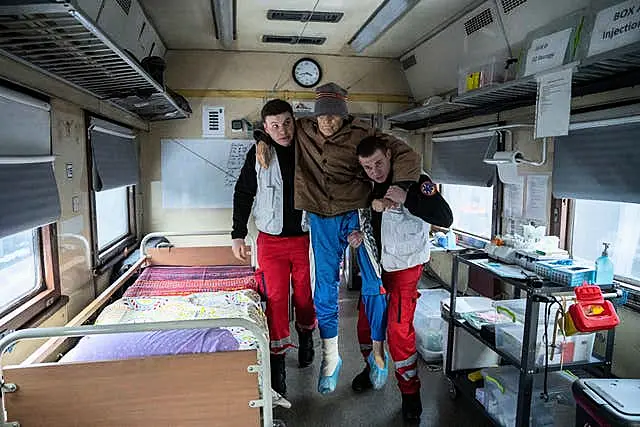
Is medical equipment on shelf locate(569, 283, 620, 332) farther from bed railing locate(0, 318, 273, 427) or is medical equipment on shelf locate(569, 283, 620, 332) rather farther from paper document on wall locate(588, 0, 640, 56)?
bed railing locate(0, 318, 273, 427)

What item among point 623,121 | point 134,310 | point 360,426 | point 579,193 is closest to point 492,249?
point 579,193

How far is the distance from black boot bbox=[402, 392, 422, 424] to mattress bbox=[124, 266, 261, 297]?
1.19 m

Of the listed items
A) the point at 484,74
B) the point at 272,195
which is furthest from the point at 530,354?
the point at 484,74

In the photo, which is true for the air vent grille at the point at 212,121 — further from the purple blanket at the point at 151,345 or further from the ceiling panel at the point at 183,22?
the purple blanket at the point at 151,345

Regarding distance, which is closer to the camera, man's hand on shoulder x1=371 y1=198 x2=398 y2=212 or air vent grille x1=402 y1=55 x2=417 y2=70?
man's hand on shoulder x1=371 y1=198 x2=398 y2=212

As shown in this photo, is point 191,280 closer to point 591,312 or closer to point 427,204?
point 427,204

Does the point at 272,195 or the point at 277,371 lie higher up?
the point at 272,195

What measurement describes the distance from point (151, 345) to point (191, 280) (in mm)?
1457

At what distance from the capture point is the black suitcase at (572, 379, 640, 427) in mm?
1624

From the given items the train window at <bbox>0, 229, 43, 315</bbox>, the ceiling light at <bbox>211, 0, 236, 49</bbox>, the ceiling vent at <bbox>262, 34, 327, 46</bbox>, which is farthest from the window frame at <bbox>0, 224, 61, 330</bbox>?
the ceiling vent at <bbox>262, 34, 327, 46</bbox>

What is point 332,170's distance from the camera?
2.29 m

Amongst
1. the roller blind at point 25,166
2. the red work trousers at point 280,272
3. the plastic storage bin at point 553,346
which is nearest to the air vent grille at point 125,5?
the roller blind at point 25,166

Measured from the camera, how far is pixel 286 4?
3307mm

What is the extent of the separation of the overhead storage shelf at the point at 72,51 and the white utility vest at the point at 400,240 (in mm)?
1463
